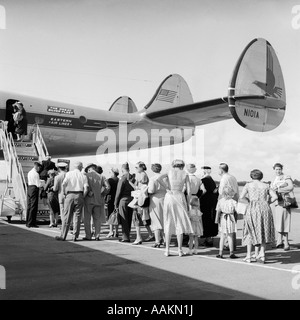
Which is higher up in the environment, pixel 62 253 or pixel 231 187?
pixel 231 187

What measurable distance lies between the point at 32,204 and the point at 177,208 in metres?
4.78

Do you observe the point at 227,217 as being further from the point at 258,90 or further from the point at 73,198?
the point at 258,90

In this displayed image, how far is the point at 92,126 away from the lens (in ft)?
54.1

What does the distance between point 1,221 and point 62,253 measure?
539 centimetres

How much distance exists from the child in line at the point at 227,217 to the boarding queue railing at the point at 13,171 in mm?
6178

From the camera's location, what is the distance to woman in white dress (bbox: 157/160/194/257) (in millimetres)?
7348

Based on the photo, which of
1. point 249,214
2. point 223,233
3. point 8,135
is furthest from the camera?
point 8,135

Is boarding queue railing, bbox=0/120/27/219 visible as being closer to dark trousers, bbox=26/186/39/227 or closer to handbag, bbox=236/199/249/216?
dark trousers, bbox=26/186/39/227

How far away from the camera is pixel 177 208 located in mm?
7422

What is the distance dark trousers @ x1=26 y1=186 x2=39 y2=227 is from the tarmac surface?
7.01ft

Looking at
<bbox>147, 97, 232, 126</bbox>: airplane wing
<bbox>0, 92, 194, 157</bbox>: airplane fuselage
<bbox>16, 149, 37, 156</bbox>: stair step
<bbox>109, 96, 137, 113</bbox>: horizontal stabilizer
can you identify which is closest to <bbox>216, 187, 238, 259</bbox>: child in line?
<bbox>147, 97, 232, 126</bbox>: airplane wing

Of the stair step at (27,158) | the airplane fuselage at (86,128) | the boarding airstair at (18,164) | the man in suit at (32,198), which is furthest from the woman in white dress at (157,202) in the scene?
the airplane fuselage at (86,128)
